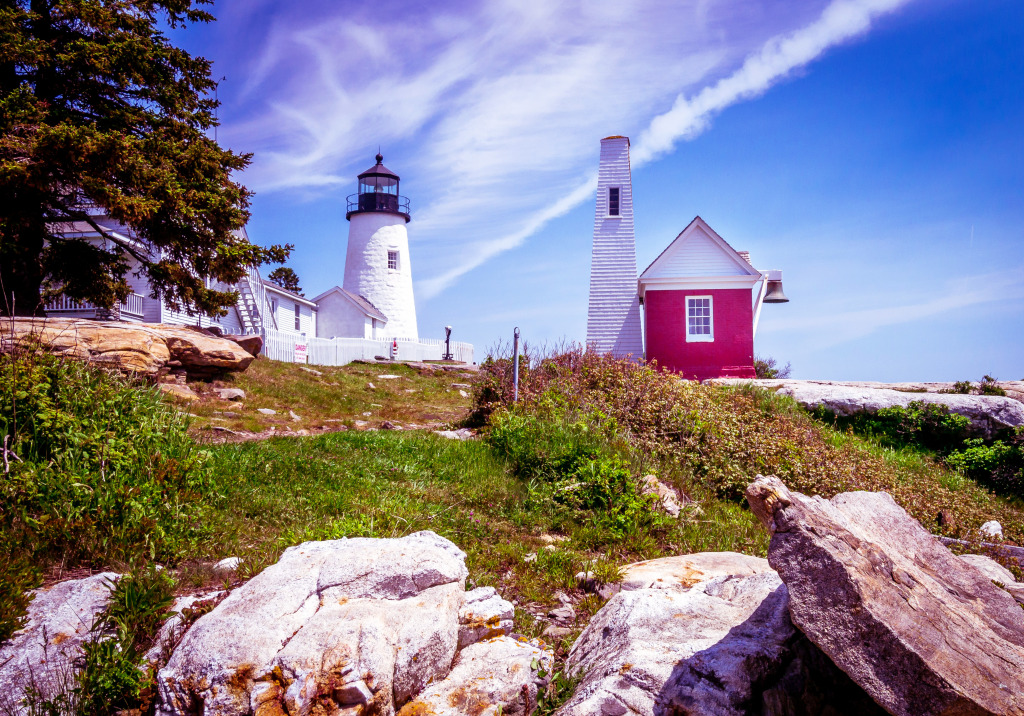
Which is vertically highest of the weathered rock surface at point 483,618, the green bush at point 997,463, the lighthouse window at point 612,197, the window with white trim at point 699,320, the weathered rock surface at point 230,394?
the lighthouse window at point 612,197

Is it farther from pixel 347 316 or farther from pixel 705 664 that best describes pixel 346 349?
pixel 705 664

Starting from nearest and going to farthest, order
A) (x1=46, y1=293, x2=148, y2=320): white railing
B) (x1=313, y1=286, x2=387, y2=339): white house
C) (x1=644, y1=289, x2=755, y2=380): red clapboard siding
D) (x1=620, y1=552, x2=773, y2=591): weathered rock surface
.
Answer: (x1=620, y1=552, x2=773, y2=591): weathered rock surface → (x1=644, y1=289, x2=755, y2=380): red clapboard siding → (x1=46, y1=293, x2=148, y2=320): white railing → (x1=313, y1=286, x2=387, y2=339): white house

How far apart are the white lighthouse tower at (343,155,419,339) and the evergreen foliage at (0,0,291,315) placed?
22.0m

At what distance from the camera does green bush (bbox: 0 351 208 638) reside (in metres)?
4.78

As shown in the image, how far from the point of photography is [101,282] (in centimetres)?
1486

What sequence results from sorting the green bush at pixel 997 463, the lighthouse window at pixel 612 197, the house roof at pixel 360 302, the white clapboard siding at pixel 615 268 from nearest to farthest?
1. the green bush at pixel 997 463
2. the white clapboard siding at pixel 615 268
3. the lighthouse window at pixel 612 197
4. the house roof at pixel 360 302

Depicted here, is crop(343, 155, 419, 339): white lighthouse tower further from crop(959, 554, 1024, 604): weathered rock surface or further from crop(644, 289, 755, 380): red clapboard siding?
crop(959, 554, 1024, 604): weathered rock surface

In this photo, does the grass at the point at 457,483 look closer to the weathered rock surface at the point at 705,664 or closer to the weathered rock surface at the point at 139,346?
the weathered rock surface at the point at 705,664

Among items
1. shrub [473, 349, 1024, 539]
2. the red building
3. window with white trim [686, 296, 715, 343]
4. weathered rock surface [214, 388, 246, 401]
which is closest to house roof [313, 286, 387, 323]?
the red building

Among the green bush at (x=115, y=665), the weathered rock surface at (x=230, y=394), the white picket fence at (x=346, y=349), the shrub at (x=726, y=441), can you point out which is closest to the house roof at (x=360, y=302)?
the white picket fence at (x=346, y=349)

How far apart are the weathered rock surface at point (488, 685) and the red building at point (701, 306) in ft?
64.2

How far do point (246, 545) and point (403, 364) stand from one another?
63.6ft

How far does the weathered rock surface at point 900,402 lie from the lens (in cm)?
1369

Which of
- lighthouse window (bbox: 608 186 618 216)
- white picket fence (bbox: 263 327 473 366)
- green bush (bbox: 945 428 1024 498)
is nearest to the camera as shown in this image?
green bush (bbox: 945 428 1024 498)
